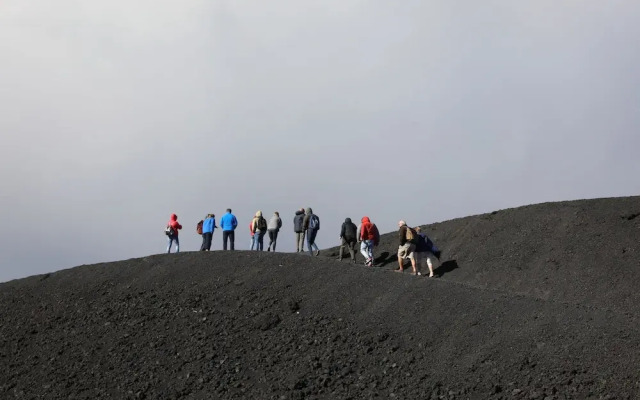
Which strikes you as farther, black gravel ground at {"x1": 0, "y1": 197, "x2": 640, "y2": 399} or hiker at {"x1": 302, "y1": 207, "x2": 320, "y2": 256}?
hiker at {"x1": 302, "y1": 207, "x2": 320, "y2": 256}

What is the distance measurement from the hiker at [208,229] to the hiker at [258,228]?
1.32 meters

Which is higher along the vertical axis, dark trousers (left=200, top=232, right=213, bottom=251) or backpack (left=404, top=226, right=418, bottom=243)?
dark trousers (left=200, top=232, right=213, bottom=251)

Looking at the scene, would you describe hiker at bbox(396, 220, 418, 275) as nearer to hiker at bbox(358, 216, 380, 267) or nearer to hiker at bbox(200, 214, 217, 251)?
hiker at bbox(358, 216, 380, 267)

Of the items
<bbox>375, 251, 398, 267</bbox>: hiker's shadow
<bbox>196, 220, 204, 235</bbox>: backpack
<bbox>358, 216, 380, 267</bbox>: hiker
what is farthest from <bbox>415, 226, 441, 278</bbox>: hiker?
<bbox>196, 220, 204, 235</bbox>: backpack

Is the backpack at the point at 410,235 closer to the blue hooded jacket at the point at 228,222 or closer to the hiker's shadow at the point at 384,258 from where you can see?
the hiker's shadow at the point at 384,258

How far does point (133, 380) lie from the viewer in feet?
47.7

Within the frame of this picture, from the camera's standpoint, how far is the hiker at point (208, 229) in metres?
25.4

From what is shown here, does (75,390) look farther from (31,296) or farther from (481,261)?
(481,261)

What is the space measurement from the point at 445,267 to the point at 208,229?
7823 mm

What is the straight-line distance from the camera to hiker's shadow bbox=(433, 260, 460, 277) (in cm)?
2454

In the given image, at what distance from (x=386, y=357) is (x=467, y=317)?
7.17 ft

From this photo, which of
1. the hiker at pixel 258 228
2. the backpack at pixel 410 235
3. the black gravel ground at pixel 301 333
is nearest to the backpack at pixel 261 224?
the hiker at pixel 258 228

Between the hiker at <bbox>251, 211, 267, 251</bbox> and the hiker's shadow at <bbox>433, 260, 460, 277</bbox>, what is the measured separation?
19.1ft

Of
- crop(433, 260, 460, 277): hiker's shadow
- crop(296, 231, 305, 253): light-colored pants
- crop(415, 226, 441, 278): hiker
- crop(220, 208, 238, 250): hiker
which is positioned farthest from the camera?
crop(296, 231, 305, 253): light-colored pants
